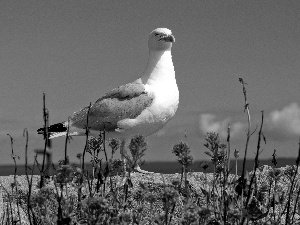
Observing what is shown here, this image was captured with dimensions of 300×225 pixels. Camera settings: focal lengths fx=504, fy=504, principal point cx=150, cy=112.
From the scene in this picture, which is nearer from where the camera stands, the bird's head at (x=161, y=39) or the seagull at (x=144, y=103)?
the seagull at (x=144, y=103)

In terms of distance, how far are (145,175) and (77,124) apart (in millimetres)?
2198

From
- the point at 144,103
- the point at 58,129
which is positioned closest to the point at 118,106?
the point at 144,103

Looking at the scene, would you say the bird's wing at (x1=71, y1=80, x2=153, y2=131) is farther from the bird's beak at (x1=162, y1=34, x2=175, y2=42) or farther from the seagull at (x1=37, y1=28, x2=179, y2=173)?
the bird's beak at (x1=162, y1=34, x2=175, y2=42)

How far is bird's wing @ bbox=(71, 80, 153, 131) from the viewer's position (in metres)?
8.89

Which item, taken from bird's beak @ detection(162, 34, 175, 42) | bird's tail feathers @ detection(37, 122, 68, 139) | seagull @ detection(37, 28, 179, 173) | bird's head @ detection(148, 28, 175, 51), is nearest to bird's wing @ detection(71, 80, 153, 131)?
seagull @ detection(37, 28, 179, 173)

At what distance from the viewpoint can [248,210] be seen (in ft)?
10.1

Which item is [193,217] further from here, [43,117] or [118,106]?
[118,106]

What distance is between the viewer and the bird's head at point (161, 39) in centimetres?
966

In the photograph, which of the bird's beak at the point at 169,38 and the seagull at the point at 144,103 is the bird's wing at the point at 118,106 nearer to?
the seagull at the point at 144,103

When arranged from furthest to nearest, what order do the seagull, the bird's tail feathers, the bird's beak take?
the bird's tail feathers
the bird's beak
the seagull

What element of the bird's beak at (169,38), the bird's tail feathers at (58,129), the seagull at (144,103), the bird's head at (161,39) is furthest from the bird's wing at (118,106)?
the bird's beak at (169,38)

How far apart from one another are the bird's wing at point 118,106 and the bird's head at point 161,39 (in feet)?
2.90

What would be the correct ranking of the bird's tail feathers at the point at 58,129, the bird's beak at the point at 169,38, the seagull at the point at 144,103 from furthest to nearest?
the bird's tail feathers at the point at 58,129 → the bird's beak at the point at 169,38 → the seagull at the point at 144,103

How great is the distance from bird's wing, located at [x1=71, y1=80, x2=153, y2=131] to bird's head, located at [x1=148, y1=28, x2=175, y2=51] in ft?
2.90
